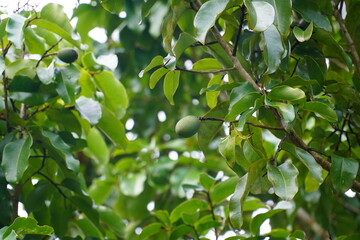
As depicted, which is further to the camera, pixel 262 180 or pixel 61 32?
pixel 61 32

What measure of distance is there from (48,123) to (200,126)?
475mm

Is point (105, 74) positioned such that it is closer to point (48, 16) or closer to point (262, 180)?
point (48, 16)

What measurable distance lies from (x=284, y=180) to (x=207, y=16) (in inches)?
11.9

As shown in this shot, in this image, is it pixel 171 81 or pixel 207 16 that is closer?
pixel 207 16

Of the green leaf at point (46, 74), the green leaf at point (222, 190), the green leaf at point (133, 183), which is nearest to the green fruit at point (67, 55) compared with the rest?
the green leaf at point (46, 74)

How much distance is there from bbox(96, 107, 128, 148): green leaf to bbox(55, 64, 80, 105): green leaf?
15 centimetres

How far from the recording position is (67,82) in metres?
1.37

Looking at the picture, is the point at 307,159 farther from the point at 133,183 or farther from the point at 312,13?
the point at 133,183

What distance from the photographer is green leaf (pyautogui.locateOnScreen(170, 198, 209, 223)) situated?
1.59 metres

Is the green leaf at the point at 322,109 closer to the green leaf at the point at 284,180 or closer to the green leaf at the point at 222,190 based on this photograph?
the green leaf at the point at 284,180

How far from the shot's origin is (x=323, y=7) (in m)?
1.44

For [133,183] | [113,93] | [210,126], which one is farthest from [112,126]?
[133,183]

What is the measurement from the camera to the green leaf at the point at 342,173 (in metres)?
1.16

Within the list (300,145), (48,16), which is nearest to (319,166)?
(300,145)
